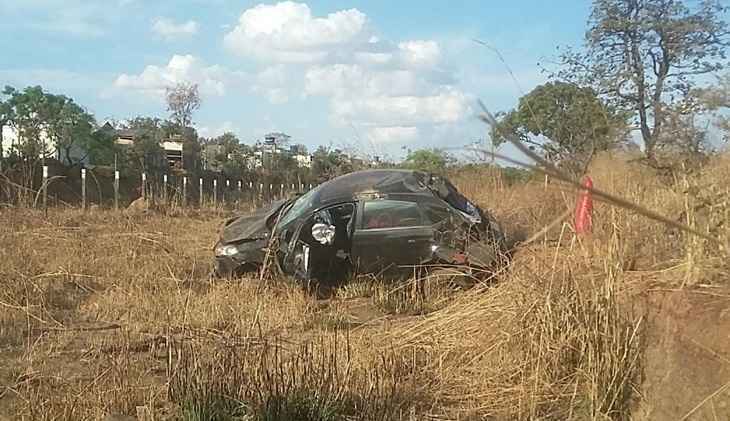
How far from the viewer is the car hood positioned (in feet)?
27.1

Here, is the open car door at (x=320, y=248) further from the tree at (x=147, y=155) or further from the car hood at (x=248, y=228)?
the tree at (x=147, y=155)

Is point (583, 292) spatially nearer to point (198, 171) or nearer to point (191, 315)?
point (191, 315)

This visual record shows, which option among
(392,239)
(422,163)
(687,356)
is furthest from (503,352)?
(422,163)

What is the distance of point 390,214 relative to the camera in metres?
7.96

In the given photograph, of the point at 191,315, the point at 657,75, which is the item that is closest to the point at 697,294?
the point at 191,315

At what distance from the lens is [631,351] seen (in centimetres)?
342

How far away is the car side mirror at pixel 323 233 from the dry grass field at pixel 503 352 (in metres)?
1.86

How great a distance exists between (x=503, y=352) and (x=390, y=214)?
394 centimetres

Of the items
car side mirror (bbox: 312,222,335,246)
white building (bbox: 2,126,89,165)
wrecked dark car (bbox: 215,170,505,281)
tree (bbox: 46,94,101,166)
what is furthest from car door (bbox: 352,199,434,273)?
tree (bbox: 46,94,101,166)

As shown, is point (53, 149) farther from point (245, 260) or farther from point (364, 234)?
point (364, 234)

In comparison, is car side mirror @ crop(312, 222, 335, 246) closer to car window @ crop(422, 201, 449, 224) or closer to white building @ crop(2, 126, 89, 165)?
car window @ crop(422, 201, 449, 224)

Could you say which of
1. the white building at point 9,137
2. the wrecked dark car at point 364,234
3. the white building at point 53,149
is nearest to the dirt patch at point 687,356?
the wrecked dark car at point 364,234

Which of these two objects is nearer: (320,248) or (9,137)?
(320,248)

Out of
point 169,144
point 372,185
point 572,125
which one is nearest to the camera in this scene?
point 572,125
